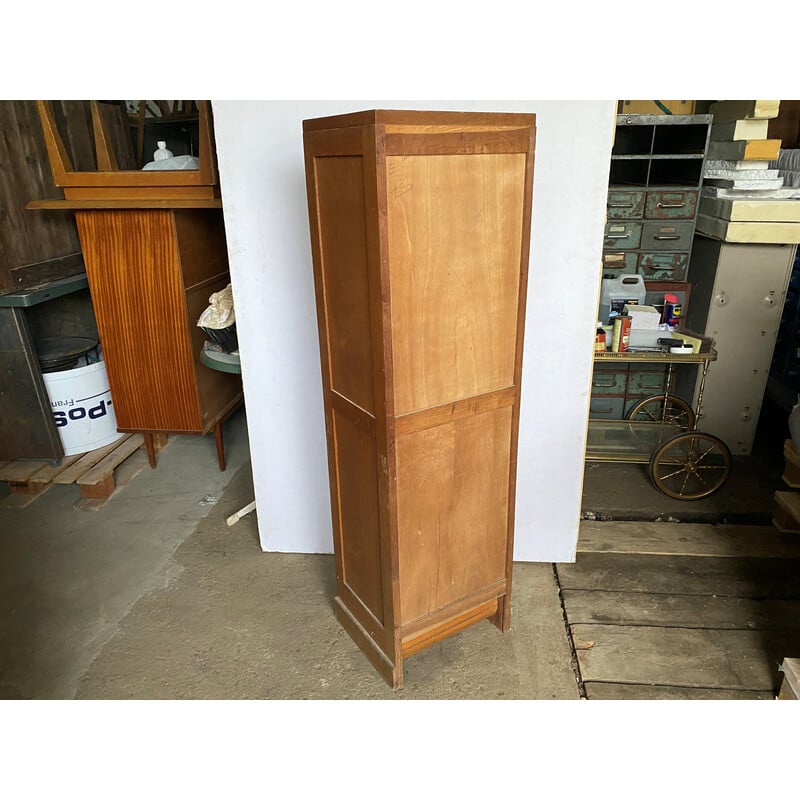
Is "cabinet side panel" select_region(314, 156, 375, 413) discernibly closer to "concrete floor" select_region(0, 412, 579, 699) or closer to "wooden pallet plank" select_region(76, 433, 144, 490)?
"concrete floor" select_region(0, 412, 579, 699)

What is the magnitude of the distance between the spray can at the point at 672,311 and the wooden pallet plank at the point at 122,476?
3.25m

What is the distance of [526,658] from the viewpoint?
2305 millimetres

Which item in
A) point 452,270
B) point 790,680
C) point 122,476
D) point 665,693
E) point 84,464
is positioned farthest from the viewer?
point 122,476

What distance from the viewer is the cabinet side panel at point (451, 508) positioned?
1.96 m

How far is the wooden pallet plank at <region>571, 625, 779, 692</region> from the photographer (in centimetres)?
221

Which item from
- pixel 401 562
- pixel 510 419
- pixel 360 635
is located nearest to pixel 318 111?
pixel 510 419

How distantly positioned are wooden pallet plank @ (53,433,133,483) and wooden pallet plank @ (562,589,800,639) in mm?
2626

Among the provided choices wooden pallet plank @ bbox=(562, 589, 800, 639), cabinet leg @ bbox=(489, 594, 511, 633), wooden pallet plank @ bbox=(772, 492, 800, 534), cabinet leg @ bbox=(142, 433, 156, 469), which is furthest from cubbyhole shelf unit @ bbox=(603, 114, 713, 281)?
cabinet leg @ bbox=(142, 433, 156, 469)

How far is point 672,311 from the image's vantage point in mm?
3533

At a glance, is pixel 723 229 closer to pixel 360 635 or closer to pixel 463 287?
pixel 463 287

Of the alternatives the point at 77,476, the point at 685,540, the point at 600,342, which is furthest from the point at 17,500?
the point at 685,540

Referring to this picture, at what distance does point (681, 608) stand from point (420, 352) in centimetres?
166

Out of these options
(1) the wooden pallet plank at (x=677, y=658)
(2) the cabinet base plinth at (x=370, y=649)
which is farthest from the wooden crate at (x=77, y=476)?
(1) the wooden pallet plank at (x=677, y=658)

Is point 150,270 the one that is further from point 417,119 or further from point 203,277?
point 417,119
